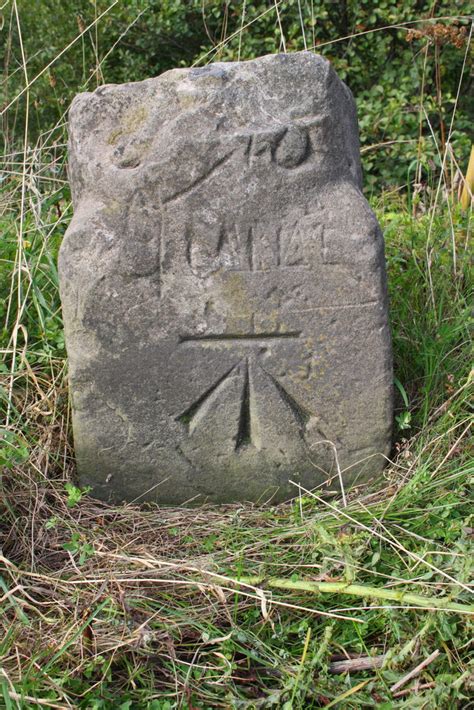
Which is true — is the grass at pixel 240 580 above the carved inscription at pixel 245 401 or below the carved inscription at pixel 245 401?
below

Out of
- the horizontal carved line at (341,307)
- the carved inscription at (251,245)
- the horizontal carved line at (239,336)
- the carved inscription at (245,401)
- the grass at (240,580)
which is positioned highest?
the carved inscription at (251,245)

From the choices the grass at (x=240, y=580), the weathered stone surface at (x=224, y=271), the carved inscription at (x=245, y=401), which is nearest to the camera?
the grass at (x=240, y=580)

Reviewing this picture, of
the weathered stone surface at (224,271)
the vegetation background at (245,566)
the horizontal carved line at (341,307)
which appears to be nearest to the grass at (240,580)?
the vegetation background at (245,566)

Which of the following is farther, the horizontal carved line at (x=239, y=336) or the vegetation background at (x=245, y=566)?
the horizontal carved line at (x=239, y=336)

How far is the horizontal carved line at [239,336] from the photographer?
2.13m

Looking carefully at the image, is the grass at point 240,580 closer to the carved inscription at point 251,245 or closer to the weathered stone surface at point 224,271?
the weathered stone surface at point 224,271

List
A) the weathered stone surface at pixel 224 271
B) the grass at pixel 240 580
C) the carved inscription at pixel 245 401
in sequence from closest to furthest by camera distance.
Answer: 1. the grass at pixel 240 580
2. the weathered stone surface at pixel 224 271
3. the carved inscription at pixel 245 401

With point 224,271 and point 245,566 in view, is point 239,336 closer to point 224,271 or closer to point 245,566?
point 224,271

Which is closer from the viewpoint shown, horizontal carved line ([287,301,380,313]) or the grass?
the grass

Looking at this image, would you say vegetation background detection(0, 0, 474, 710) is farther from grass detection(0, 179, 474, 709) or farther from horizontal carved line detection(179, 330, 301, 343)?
horizontal carved line detection(179, 330, 301, 343)

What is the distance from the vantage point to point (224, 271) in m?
2.09

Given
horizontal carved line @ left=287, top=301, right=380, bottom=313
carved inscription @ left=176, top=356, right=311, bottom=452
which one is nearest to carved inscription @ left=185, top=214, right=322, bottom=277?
horizontal carved line @ left=287, top=301, right=380, bottom=313

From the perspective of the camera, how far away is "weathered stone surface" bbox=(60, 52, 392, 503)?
205 cm

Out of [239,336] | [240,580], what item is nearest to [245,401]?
[239,336]
